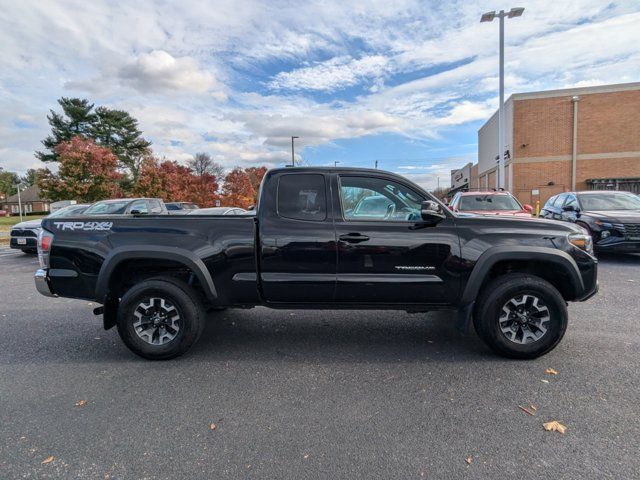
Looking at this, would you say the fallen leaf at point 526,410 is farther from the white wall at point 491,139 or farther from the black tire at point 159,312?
the white wall at point 491,139

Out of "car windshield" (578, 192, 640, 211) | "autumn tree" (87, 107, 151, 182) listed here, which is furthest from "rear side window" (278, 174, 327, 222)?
"autumn tree" (87, 107, 151, 182)

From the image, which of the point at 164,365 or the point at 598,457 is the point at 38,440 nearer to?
the point at 164,365

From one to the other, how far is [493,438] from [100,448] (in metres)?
2.63

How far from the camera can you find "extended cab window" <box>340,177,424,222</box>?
403cm

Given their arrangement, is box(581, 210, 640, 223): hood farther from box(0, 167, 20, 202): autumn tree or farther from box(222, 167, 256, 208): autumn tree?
box(0, 167, 20, 202): autumn tree

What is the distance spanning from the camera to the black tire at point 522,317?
382 cm

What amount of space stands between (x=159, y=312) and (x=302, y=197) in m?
1.86

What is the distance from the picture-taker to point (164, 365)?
12.9 feet

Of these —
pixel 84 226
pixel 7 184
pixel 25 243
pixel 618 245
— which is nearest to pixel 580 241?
pixel 84 226

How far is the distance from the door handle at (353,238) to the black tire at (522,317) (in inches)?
52.1

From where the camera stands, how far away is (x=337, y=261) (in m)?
3.90

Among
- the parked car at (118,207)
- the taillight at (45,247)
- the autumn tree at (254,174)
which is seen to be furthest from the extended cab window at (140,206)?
the autumn tree at (254,174)

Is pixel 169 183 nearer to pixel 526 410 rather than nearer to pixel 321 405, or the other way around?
pixel 321 405

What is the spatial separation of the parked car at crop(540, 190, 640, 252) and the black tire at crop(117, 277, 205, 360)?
8973 millimetres
